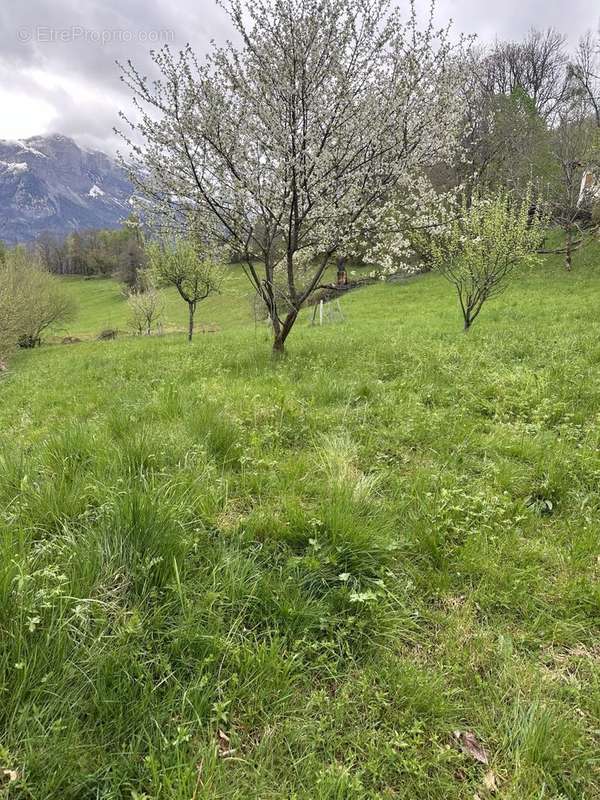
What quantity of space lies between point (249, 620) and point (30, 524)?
5.09 feet

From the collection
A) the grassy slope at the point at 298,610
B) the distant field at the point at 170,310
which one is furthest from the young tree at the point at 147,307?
the grassy slope at the point at 298,610

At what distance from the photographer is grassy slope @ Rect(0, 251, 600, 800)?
1672 mm

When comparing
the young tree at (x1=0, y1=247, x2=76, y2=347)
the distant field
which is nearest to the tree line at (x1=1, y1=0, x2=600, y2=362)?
the distant field

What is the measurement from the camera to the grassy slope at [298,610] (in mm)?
1672

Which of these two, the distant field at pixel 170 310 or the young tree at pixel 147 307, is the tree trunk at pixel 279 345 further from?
the young tree at pixel 147 307

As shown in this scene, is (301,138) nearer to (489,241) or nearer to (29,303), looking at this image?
(489,241)

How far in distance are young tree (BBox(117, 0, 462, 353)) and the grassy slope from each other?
5859 millimetres

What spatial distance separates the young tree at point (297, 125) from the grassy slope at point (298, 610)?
231 inches

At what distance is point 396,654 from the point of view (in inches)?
87.0

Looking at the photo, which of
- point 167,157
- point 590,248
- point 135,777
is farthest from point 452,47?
point 590,248

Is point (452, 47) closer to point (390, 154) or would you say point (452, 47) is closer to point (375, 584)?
point (390, 154)

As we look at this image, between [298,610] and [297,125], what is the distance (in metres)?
8.64

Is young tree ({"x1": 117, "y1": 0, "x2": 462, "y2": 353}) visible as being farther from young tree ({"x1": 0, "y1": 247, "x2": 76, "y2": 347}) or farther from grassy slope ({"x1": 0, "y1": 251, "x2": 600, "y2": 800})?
young tree ({"x1": 0, "y1": 247, "x2": 76, "y2": 347})

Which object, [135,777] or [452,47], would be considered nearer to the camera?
[135,777]
